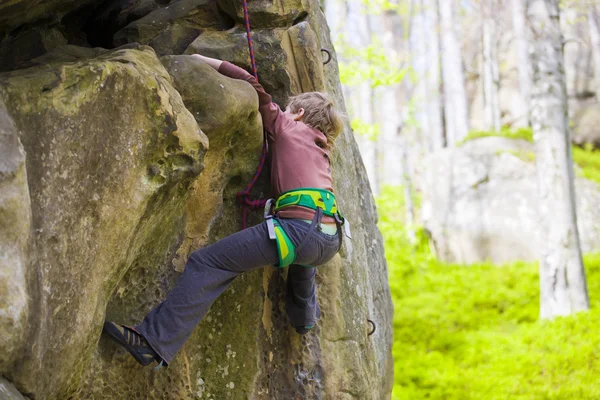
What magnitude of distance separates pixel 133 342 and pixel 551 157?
8307mm

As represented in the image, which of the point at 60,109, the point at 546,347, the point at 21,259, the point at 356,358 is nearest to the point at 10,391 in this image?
the point at 21,259

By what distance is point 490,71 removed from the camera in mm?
22359

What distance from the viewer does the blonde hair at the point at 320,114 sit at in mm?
4363

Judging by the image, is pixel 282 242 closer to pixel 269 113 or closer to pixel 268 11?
pixel 269 113

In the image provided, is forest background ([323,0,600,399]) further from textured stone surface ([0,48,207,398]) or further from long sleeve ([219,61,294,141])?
textured stone surface ([0,48,207,398])

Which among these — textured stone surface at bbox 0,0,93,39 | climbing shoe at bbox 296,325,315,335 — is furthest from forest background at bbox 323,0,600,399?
textured stone surface at bbox 0,0,93,39

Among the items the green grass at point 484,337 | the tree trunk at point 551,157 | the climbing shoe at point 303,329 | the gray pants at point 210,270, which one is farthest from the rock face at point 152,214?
the tree trunk at point 551,157

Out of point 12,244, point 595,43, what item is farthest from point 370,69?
point 595,43

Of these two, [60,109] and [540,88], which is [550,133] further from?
[60,109]

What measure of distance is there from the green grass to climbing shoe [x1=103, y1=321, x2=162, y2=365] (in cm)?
544

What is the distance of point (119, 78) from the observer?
11.1 feet

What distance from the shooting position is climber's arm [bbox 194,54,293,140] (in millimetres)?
4297

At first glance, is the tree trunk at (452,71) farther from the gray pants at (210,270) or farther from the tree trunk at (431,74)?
the gray pants at (210,270)

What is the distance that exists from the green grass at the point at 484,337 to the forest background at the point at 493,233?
0.02 m
